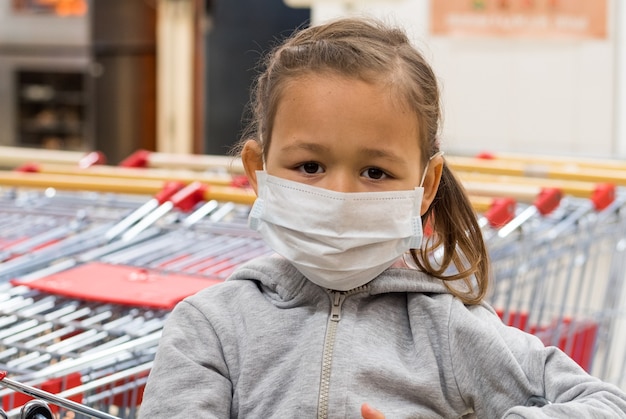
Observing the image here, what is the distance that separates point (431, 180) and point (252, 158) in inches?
10.4

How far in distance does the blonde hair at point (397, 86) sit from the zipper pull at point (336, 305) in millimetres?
148

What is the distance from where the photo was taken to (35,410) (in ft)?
4.81

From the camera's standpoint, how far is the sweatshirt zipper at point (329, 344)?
4.75 feet

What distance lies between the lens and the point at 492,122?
606 cm

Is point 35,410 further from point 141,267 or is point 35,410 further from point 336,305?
point 141,267

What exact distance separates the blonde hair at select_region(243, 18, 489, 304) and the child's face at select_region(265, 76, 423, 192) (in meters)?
0.02

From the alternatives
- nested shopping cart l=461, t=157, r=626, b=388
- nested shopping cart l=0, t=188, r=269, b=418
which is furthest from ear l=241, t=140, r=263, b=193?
nested shopping cart l=461, t=157, r=626, b=388

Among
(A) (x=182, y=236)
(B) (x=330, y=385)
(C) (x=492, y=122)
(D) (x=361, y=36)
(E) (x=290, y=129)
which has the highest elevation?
(D) (x=361, y=36)

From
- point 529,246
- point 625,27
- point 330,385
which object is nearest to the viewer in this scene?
point 330,385

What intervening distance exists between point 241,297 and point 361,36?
402 mm

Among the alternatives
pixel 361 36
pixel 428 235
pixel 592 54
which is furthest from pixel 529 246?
pixel 592 54

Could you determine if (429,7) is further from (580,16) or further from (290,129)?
(290,129)

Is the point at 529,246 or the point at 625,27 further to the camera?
the point at 625,27

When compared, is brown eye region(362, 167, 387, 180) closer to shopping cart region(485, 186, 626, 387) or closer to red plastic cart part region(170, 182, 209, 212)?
shopping cart region(485, 186, 626, 387)
